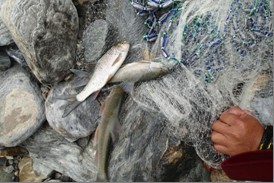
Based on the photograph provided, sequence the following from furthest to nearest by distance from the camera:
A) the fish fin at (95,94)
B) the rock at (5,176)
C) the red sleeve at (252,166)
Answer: the rock at (5,176)
the fish fin at (95,94)
the red sleeve at (252,166)

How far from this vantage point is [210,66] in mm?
3391

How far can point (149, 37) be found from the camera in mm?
3697

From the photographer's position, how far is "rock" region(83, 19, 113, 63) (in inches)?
148

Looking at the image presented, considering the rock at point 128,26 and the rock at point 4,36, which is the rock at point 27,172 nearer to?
the rock at point 4,36

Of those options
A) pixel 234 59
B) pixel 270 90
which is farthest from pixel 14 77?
pixel 270 90

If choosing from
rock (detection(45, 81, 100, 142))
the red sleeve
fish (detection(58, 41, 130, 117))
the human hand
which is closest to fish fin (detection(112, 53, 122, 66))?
fish (detection(58, 41, 130, 117))

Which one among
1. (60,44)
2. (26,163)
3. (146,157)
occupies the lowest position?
(26,163)

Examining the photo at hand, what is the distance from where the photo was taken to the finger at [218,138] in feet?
11.0

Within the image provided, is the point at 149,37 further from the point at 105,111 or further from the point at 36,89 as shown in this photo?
the point at 36,89

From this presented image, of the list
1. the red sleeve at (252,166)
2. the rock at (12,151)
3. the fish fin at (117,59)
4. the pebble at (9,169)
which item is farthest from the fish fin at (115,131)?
the pebble at (9,169)

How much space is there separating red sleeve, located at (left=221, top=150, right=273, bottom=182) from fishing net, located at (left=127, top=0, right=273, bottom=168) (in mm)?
446

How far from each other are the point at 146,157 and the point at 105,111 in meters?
0.47

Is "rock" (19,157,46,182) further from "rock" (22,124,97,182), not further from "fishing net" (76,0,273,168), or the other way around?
"fishing net" (76,0,273,168)

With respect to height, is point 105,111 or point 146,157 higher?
point 105,111
